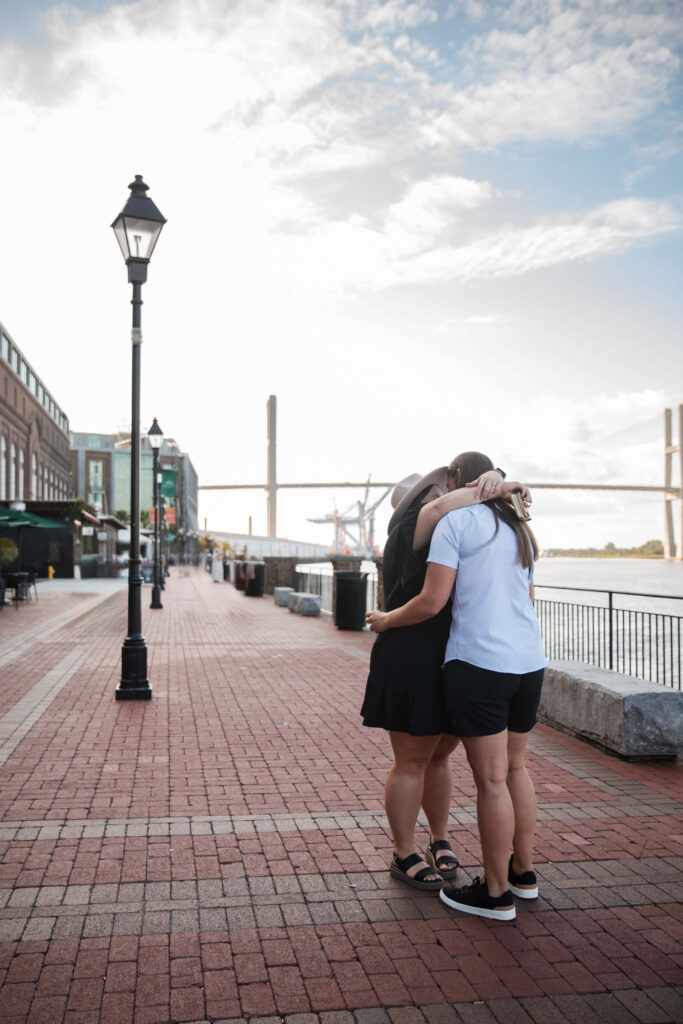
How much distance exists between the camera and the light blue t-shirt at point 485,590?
3342mm

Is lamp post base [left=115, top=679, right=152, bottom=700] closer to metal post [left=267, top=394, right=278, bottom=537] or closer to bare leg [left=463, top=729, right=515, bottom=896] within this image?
bare leg [left=463, top=729, right=515, bottom=896]

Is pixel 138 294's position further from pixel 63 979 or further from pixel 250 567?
pixel 250 567

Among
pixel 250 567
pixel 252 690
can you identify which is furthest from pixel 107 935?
pixel 250 567

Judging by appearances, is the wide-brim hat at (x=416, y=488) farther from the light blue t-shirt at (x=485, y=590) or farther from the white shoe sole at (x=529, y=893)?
the white shoe sole at (x=529, y=893)

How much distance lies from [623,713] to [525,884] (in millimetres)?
2550

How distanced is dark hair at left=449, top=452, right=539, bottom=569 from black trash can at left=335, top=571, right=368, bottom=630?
12047mm

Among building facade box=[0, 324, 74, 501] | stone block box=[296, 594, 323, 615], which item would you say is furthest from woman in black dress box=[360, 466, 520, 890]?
building facade box=[0, 324, 74, 501]

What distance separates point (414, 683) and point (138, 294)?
23.0 feet


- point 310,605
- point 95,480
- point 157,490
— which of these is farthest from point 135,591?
point 95,480

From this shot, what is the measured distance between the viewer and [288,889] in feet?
→ 12.4

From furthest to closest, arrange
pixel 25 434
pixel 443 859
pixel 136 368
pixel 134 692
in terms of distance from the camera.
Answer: pixel 25 434 → pixel 136 368 → pixel 134 692 → pixel 443 859

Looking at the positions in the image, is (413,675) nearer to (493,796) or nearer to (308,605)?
(493,796)

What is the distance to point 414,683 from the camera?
355 cm

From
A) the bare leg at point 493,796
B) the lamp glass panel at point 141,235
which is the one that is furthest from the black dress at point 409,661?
the lamp glass panel at point 141,235
